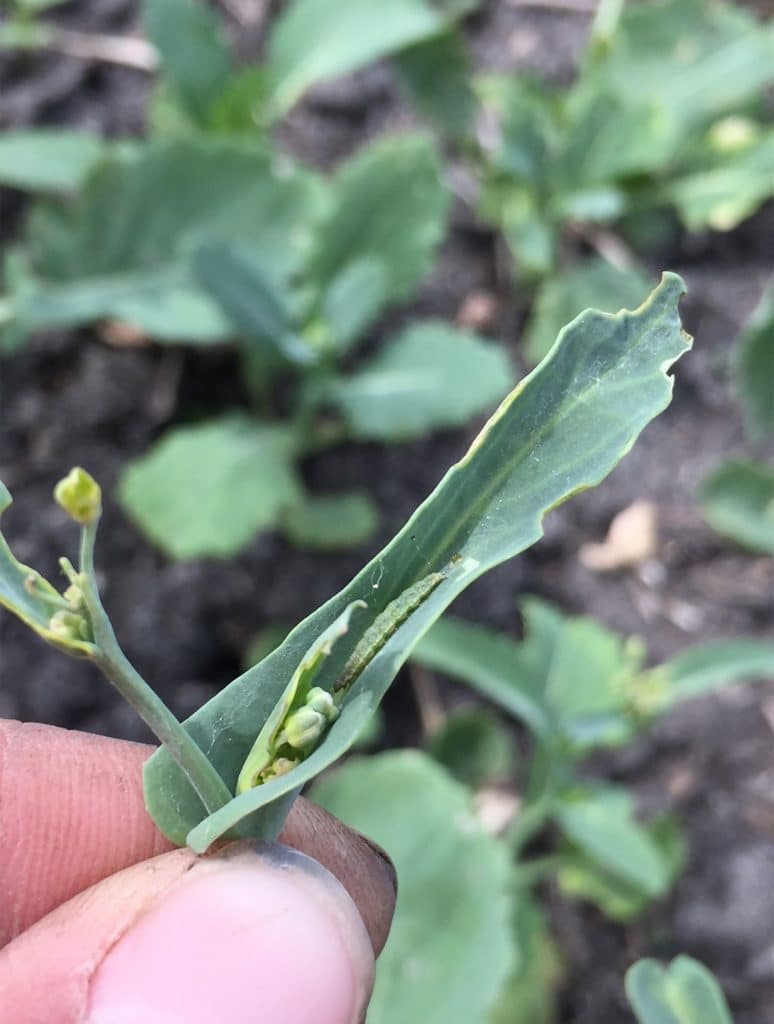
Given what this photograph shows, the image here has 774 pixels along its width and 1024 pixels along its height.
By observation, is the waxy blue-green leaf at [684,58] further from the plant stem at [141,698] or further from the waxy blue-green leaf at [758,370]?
the plant stem at [141,698]

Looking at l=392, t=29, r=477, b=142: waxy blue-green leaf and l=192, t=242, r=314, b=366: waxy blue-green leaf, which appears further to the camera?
l=392, t=29, r=477, b=142: waxy blue-green leaf

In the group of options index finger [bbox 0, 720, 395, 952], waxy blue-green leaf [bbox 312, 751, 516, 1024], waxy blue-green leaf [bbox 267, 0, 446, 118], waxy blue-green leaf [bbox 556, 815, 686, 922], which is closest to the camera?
index finger [bbox 0, 720, 395, 952]

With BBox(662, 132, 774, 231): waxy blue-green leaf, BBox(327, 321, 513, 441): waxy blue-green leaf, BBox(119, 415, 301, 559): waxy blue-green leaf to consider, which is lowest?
BBox(662, 132, 774, 231): waxy blue-green leaf

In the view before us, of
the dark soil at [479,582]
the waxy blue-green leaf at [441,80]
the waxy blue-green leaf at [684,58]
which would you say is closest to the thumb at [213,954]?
the dark soil at [479,582]

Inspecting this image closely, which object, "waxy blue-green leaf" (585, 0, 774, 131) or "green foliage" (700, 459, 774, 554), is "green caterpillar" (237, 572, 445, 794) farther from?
"waxy blue-green leaf" (585, 0, 774, 131)

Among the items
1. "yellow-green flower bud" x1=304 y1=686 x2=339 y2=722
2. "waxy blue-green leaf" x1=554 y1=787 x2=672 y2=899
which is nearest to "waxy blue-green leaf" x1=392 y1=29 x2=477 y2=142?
"waxy blue-green leaf" x1=554 y1=787 x2=672 y2=899

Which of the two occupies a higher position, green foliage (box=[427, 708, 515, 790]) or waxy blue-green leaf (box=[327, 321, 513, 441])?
waxy blue-green leaf (box=[327, 321, 513, 441])

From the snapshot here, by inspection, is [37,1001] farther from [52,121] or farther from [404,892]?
[52,121]
